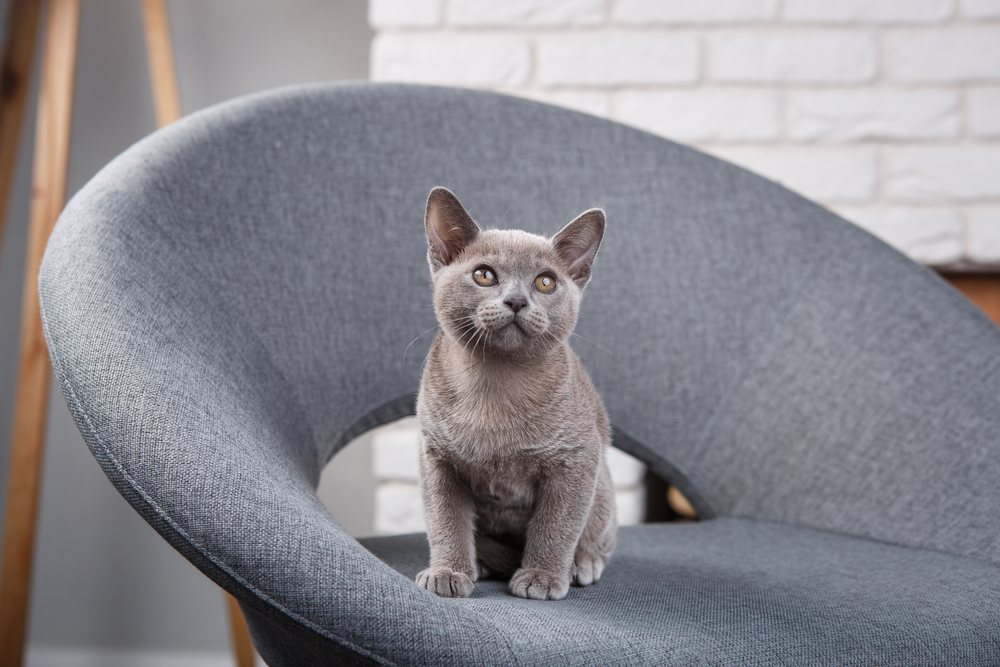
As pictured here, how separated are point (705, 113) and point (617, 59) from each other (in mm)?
187

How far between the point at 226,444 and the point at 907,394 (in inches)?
32.0

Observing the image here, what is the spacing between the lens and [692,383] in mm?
1067

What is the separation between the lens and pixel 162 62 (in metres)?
1.35

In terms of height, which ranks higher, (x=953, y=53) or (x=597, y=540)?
(x=953, y=53)

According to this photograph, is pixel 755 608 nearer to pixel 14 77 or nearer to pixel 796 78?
pixel 796 78

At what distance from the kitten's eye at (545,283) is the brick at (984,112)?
3.54 feet

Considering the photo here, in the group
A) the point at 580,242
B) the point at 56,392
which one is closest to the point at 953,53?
the point at 580,242

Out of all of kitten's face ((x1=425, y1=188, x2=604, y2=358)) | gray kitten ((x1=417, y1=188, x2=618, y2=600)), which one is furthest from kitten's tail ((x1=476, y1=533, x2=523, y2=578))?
kitten's face ((x1=425, y1=188, x2=604, y2=358))

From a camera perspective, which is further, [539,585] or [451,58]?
[451,58]

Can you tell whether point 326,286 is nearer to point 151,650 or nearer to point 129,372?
point 129,372

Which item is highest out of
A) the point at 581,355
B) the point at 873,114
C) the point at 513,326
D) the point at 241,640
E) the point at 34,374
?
the point at 873,114

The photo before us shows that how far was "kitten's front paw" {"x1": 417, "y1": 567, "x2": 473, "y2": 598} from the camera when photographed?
0.67 meters

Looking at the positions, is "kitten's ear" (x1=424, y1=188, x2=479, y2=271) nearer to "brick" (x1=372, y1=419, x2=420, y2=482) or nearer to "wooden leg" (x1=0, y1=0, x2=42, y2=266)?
"brick" (x1=372, y1=419, x2=420, y2=482)

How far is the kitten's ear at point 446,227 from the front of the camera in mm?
711
